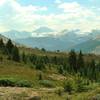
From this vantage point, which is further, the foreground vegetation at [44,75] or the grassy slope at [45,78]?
the foreground vegetation at [44,75]

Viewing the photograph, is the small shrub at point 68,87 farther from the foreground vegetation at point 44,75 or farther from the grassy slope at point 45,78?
the grassy slope at point 45,78

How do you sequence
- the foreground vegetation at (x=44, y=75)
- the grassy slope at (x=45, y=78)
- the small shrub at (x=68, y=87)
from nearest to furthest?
1. the grassy slope at (x=45, y=78)
2. the small shrub at (x=68, y=87)
3. the foreground vegetation at (x=44, y=75)

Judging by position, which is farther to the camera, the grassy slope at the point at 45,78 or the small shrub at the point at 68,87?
the small shrub at the point at 68,87

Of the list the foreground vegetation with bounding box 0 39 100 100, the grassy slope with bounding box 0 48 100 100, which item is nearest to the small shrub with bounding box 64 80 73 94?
the foreground vegetation with bounding box 0 39 100 100

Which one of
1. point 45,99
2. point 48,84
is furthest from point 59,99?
point 48,84

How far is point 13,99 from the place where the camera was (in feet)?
94.7

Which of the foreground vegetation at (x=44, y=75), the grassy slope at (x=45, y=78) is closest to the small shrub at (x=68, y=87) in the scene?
the foreground vegetation at (x=44, y=75)

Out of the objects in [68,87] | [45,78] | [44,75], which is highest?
[68,87]

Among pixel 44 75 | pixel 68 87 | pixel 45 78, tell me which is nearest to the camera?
pixel 68 87

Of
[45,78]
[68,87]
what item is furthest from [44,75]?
[68,87]

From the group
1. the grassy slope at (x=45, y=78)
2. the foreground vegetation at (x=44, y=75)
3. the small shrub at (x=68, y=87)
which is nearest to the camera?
the grassy slope at (x=45, y=78)

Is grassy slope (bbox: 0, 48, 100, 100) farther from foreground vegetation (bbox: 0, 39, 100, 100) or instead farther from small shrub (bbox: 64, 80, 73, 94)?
small shrub (bbox: 64, 80, 73, 94)

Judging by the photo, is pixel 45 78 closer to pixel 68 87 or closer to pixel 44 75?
pixel 44 75

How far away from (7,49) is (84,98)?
119m
